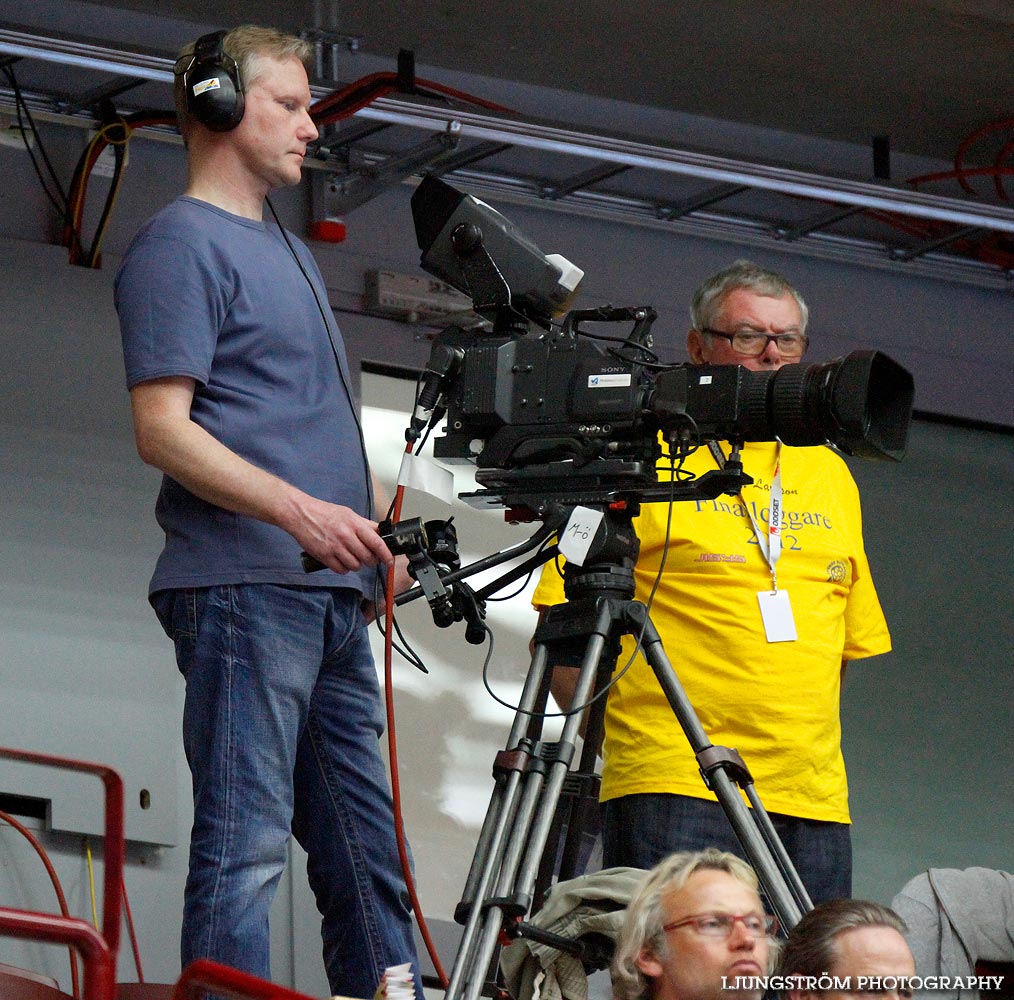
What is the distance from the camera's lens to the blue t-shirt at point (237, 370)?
223cm

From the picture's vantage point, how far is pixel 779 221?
4762mm

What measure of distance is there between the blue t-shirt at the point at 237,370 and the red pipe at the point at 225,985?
0.66 meters

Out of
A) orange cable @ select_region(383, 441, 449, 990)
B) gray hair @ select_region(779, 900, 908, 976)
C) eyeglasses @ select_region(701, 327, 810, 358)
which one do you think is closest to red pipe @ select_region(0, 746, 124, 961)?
orange cable @ select_region(383, 441, 449, 990)

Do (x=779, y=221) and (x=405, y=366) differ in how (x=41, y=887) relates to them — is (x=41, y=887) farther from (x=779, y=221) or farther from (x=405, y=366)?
(x=779, y=221)

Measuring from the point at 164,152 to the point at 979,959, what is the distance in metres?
2.57

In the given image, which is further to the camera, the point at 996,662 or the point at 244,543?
the point at 996,662

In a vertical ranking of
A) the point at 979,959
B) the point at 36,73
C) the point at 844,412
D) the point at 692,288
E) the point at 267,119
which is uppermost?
the point at 36,73

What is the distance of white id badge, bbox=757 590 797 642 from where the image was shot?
9.11ft

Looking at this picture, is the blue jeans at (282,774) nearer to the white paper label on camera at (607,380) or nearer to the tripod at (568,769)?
the tripod at (568,769)

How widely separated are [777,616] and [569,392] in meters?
0.71

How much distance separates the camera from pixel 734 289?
116 inches

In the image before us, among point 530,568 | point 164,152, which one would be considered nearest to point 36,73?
point 164,152

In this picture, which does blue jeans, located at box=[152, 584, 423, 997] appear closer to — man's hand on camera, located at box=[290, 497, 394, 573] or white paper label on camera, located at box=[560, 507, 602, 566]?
man's hand on camera, located at box=[290, 497, 394, 573]

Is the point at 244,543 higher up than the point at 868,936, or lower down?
higher up
